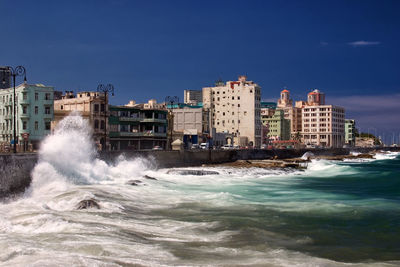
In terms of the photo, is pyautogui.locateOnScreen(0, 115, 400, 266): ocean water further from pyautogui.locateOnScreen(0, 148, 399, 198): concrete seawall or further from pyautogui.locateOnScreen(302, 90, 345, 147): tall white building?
pyautogui.locateOnScreen(302, 90, 345, 147): tall white building

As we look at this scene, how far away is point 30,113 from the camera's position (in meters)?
58.0

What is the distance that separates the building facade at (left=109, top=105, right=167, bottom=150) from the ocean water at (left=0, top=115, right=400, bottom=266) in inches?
1446

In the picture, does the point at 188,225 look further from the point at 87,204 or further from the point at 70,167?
the point at 70,167

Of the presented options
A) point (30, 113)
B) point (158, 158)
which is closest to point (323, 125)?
point (30, 113)

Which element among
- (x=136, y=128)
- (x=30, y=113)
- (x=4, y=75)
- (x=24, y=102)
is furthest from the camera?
(x=136, y=128)

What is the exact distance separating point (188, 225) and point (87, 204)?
5268mm

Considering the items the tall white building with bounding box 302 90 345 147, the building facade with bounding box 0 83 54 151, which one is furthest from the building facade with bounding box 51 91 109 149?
the tall white building with bounding box 302 90 345 147

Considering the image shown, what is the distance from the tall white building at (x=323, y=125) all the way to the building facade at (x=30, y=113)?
136935mm

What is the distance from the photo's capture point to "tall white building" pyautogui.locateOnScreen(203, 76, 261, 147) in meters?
127

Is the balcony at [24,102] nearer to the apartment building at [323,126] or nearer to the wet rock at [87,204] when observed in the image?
the wet rock at [87,204]

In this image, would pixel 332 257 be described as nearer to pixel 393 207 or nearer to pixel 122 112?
pixel 393 207

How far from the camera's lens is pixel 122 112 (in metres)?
72.6

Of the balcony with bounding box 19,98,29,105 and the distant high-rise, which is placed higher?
the distant high-rise

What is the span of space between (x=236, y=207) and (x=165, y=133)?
56.4 metres
